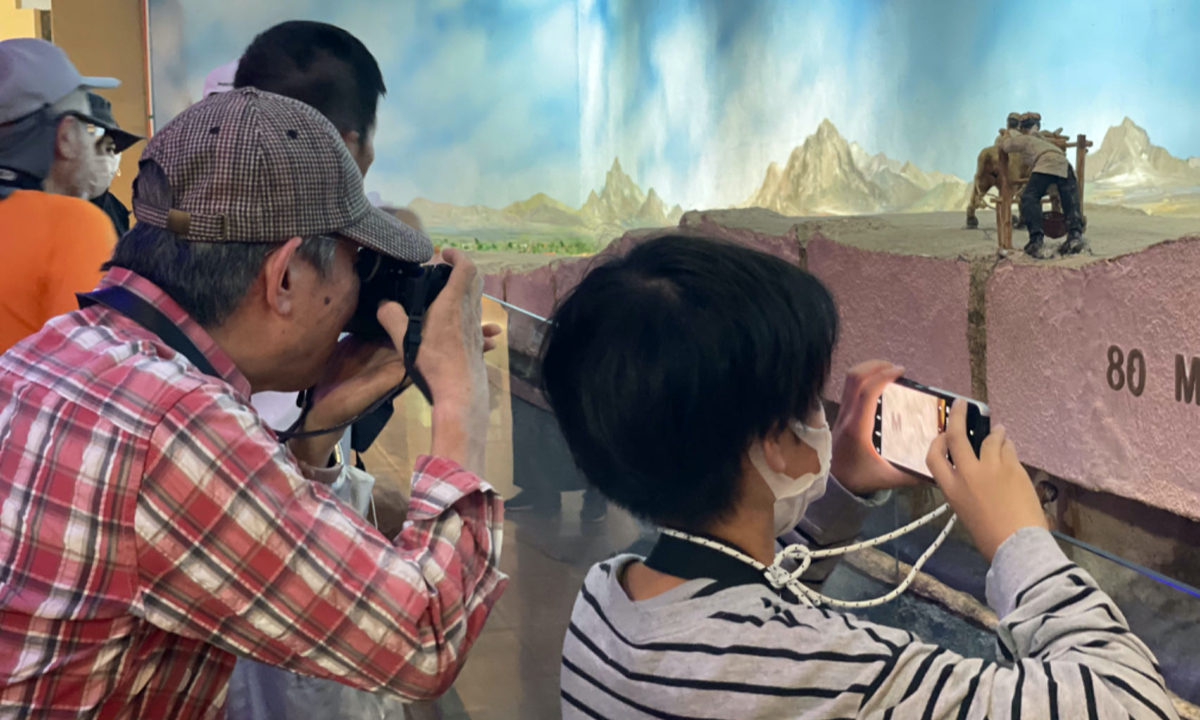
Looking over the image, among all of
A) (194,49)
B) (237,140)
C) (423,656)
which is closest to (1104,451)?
(423,656)

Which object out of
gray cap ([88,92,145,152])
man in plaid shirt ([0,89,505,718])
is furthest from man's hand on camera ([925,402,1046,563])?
gray cap ([88,92,145,152])

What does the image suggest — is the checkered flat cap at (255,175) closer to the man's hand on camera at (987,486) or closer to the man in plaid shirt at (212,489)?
the man in plaid shirt at (212,489)

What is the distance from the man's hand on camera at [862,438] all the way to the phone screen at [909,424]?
0.02 m

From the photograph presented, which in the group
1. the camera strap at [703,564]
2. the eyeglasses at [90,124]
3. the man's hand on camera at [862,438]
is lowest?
the camera strap at [703,564]

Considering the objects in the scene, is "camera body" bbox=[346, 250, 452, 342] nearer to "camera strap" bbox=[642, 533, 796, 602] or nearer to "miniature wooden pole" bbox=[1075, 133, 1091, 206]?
"camera strap" bbox=[642, 533, 796, 602]

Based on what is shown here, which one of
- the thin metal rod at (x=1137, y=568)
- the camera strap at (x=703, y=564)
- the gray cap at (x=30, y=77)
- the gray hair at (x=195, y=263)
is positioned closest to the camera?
the camera strap at (x=703, y=564)

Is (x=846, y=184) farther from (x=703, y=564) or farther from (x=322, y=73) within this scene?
(x=703, y=564)

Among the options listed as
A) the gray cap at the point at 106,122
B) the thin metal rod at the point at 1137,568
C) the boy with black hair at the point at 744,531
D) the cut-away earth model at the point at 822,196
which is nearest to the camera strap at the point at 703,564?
the boy with black hair at the point at 744,531

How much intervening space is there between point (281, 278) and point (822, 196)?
130 cm

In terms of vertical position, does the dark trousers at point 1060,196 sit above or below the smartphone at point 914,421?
above

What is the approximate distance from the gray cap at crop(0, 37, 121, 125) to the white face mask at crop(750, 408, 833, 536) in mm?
1665

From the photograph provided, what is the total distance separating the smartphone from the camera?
89cm

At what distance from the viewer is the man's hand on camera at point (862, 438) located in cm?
106

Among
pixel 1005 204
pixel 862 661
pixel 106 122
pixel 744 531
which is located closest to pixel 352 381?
pixel 744 531
